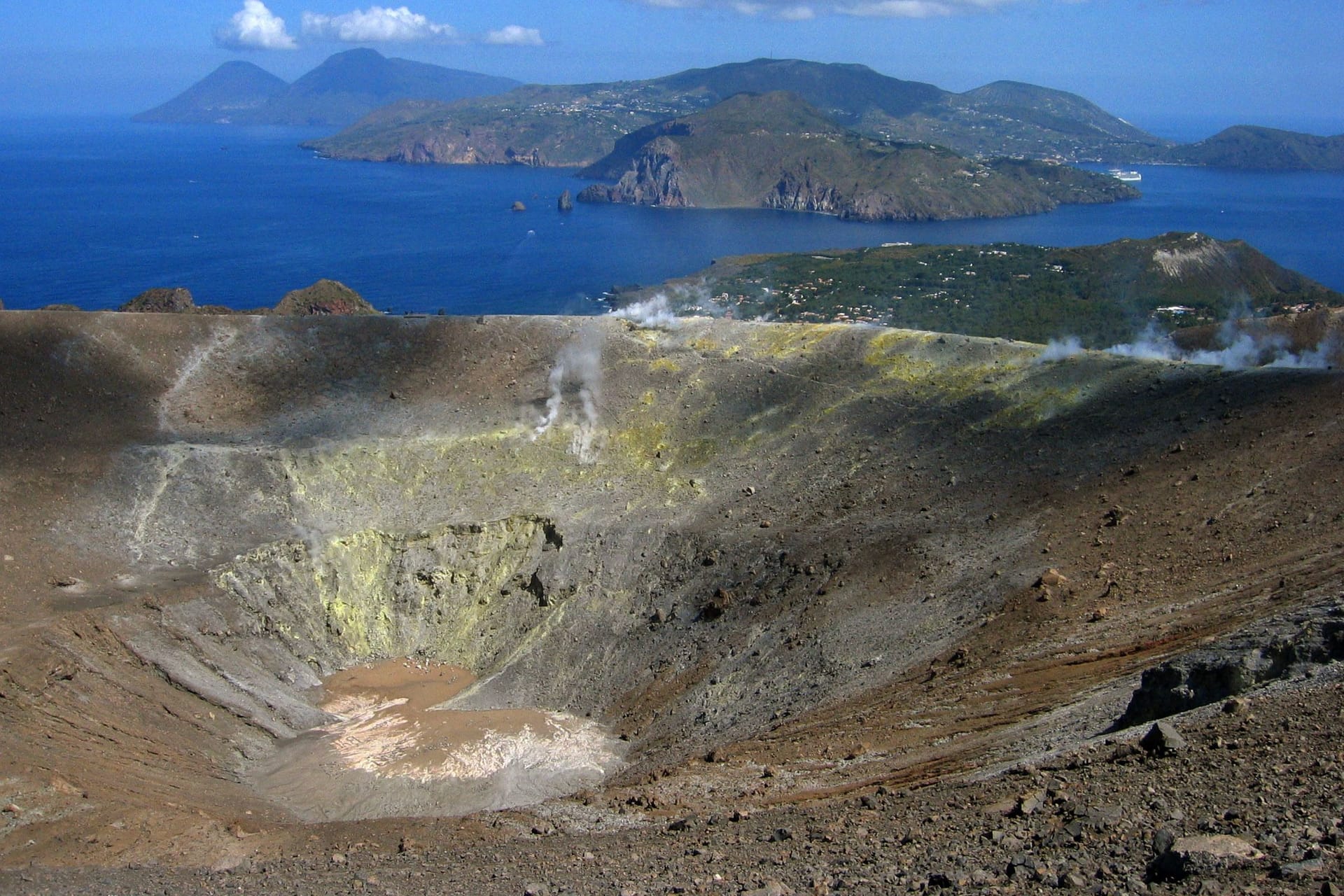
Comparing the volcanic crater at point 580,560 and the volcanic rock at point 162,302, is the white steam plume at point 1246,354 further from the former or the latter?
the volcanic rock at point 162,302

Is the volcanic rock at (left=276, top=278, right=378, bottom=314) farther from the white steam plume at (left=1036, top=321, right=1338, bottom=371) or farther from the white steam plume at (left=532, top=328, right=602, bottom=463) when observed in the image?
the white steam plume at (left=1036, top=321, right=1338, bottom=371)

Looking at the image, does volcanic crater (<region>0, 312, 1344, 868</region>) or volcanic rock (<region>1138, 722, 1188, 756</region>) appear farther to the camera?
volcanic crater (<region>0, 312, 1344, 868</region>)

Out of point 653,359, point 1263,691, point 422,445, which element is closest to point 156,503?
point 422,445

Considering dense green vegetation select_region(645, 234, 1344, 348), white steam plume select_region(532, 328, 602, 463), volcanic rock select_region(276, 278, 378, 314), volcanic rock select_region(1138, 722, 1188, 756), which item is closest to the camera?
volcanic rock select_region(1138, 722, 1188, 756)

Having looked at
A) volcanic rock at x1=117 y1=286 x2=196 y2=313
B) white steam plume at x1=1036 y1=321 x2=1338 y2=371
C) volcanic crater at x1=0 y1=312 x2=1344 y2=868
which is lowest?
volcanic crater at x1=0 y1=312 x2=1344 y2=868

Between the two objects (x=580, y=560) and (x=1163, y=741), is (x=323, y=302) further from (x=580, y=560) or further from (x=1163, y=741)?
(x=1163, y=741)

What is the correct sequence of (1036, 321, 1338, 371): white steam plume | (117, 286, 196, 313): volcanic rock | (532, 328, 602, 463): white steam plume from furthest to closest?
(117, 286, 196, 313): volcanic rock → (532, 328, 602, 463): white steam plume → (1036, 321, 1338, 371): white steam plume

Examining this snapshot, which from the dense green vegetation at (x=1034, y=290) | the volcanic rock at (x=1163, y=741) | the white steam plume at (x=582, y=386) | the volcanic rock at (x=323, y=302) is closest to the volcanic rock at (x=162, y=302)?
the volcanic rock at (x=323, y=302)

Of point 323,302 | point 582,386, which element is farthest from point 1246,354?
point 323,302

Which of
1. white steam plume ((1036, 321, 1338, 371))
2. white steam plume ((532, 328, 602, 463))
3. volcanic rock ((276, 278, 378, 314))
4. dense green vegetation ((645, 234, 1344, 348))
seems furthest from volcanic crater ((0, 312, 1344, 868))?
dense green vegetation ((645, 234, 1344, 348))
